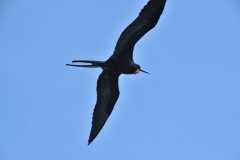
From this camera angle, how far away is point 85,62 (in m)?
12.5

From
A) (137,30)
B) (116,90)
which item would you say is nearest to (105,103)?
(116,90)

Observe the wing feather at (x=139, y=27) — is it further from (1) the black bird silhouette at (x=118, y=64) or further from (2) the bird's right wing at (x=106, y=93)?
(2) the bird's right wing at (x=106, y=93)

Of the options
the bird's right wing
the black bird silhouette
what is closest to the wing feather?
the black bird silhouette

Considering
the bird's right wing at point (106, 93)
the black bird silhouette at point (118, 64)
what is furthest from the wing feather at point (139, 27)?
the bird's right wing at point (106, 93)

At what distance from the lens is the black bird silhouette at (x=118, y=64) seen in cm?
1241

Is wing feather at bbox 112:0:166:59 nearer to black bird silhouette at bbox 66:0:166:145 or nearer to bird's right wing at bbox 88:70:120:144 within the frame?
black bird silhouette at bbox 66:0:166:145

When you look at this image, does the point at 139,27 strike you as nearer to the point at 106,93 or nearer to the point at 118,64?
the point at 118,64

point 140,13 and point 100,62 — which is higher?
point 140,13

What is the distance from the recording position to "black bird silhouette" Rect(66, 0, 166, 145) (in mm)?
12406

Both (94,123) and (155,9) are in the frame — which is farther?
(94,123)

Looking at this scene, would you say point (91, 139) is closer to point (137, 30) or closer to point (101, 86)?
point (101, 86)

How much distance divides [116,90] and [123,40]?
1.58m

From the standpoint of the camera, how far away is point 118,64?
13023 mm

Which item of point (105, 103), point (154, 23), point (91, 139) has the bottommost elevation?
point (91, 139)
